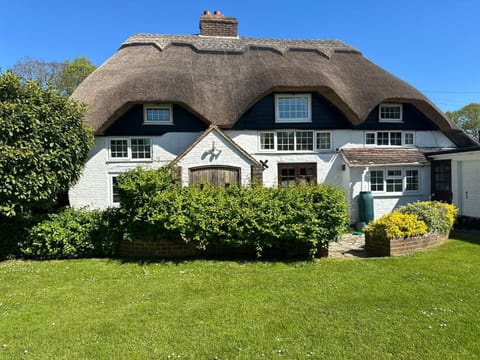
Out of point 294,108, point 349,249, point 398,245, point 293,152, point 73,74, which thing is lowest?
point 349,249

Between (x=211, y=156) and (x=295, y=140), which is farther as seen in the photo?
(x=295, y=140)

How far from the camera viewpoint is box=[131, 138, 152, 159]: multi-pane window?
13.3 m

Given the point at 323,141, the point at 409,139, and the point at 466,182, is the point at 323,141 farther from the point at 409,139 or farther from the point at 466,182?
the point at 466,182

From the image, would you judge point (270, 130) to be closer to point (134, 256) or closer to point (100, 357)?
point (134, 256)

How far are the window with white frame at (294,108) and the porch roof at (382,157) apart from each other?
7.42 ft

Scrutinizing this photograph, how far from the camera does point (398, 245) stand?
7.99 meters

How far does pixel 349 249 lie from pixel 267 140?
6241 mm

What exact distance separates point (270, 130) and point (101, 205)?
762cm

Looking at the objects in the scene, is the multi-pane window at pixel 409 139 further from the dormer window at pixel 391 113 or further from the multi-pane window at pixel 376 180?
the multi-pane window at pixel 376 180

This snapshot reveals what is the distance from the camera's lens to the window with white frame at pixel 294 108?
13.8m

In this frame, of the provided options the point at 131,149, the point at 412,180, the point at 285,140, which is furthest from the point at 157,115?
the point at 412,180

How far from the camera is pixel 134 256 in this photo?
781 cm

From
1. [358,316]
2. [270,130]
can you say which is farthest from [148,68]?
[358,316]

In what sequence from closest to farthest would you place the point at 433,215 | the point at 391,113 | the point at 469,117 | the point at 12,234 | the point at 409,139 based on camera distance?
the point at 12,234, the point at 433,215, the point at 391,113, the point at 409,139, the point at 469,117
